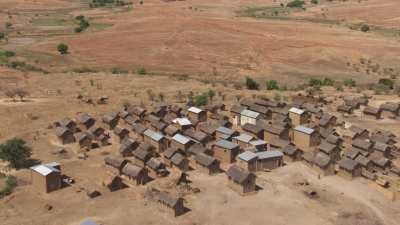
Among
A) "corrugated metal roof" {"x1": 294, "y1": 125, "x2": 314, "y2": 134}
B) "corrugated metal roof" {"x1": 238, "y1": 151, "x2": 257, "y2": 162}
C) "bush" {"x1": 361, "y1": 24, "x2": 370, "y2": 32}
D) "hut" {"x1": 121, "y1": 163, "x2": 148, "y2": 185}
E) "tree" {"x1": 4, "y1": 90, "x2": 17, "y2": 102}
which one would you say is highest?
"bush" {"x1": 361, "y1": 24, "x2": 370, "y2": 32}

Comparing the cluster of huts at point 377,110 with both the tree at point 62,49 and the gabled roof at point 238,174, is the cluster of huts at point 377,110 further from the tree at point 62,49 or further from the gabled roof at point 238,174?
the tree at point 62,49

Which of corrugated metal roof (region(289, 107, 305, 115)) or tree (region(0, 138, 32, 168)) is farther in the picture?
corrugated metal roof (region(289, 107, 305, 115))

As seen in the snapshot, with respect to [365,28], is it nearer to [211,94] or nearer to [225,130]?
[211,94]

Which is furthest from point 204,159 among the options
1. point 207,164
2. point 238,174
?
point 238,174

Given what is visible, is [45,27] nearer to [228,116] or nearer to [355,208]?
[228,116]

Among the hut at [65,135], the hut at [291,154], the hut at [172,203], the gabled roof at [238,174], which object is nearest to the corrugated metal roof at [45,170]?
the hut at [172,203]

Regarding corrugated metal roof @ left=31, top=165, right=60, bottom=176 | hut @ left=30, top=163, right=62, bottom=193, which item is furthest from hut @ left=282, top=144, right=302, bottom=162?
corrugated metal roof @ left=31, top=165, right=60, bottom=176

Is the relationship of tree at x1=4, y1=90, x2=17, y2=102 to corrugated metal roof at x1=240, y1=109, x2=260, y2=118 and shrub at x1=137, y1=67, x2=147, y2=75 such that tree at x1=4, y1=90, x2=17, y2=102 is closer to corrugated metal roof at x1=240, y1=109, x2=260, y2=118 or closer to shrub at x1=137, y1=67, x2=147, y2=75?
shrub at x1=137, y1=67, x2=147, y2=75
